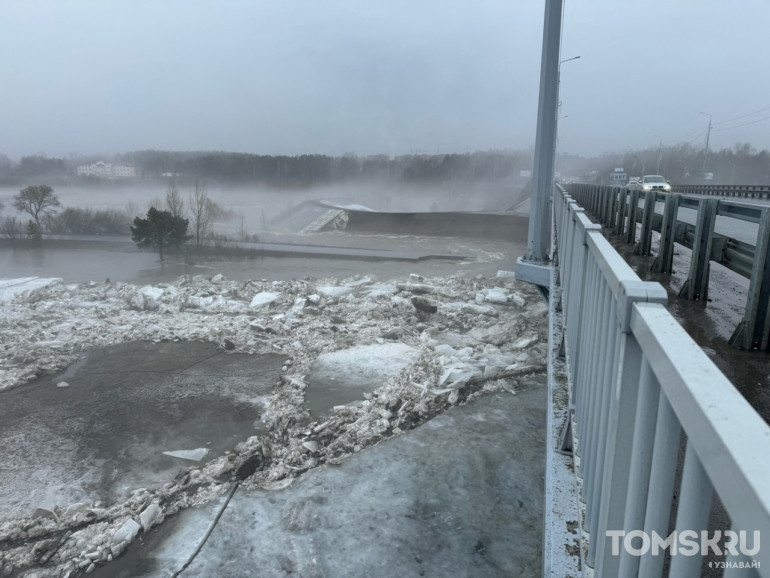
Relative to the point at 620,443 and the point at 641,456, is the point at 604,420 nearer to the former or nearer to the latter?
the point at 620,443

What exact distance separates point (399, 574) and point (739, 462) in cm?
471

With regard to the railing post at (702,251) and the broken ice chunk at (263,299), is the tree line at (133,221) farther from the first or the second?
the railing post at (702,251)

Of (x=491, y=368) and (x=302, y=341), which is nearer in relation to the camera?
(x=491, y=368)

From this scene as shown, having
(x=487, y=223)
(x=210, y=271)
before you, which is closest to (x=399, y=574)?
(x=210, y=271)

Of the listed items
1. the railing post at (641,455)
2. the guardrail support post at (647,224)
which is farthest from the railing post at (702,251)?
the railing post at (641,455)

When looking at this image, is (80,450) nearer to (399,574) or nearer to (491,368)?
(399,574)

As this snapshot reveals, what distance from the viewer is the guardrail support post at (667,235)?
7441 mm

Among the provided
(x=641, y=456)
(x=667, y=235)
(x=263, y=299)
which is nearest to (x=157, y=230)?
(x=263, y=299)

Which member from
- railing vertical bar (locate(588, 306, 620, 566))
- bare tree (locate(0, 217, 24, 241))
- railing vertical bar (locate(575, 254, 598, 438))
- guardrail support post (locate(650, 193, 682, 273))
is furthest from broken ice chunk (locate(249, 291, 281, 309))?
bare tree (locate(0, 217, 24, 241))

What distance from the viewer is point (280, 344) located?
12.9 metres

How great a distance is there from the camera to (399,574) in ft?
15.7

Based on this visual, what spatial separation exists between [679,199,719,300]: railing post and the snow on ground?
127 inches

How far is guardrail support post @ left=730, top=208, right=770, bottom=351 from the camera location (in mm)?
4570

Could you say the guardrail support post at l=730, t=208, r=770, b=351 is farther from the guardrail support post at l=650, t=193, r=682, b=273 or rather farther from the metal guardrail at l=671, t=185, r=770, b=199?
the metal guardrail at l=671, t=185, r=770, b=199
